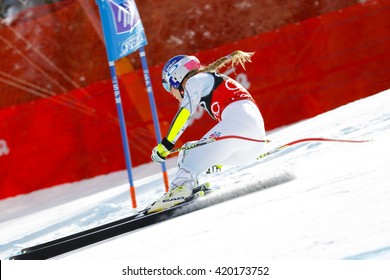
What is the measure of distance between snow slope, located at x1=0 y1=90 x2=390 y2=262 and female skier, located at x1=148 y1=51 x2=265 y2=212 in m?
0.29

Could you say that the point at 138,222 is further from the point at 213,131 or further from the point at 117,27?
the point at 117,27

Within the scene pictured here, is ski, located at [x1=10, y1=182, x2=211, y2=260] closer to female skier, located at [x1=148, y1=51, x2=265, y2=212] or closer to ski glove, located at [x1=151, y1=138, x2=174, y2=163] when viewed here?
female skier, located at [x1=148, y1=51, x2=265, y2=212]

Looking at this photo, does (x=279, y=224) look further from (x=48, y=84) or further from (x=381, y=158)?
(x=48, y=84)

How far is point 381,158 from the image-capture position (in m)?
4.51

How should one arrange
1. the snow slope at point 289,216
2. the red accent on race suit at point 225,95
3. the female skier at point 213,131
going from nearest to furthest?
the snow slope at point 289,216 < the female skier at point 213,131 < the red accent on race suit at point 225,95

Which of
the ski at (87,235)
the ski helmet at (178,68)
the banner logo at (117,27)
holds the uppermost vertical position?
the banner logo at (117,27)

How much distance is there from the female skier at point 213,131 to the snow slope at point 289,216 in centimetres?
29

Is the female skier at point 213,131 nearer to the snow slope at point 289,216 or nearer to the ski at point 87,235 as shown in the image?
the ski at point 87,235

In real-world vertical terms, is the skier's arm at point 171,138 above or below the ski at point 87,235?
above

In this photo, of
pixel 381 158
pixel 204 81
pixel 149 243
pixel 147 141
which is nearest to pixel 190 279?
pixel 149 243

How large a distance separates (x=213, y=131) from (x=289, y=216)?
178 cm

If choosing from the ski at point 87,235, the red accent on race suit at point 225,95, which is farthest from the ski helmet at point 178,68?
the ski at point 87,235

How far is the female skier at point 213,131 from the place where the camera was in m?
5.21

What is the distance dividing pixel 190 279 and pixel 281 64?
8.11 meters
